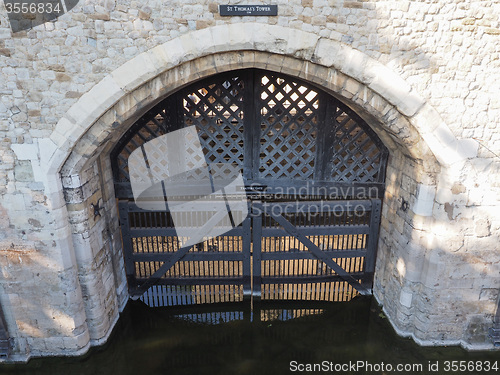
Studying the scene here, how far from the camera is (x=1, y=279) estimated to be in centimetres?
421

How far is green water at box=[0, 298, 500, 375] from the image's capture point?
445 cm

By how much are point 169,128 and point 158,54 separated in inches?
53.1

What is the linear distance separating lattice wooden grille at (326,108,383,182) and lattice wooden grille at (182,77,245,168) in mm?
1258

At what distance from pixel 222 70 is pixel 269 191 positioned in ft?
6.29

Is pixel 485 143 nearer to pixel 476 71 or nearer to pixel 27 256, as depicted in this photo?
pixel 476 71

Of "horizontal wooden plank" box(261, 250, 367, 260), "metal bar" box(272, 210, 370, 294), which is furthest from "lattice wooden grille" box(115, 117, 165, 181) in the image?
"horizontal wooden plank" box(261, 250, 367, 260)

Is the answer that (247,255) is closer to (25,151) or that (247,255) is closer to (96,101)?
(96,101)

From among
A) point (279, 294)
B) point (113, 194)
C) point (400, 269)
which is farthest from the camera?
point (279, 294)

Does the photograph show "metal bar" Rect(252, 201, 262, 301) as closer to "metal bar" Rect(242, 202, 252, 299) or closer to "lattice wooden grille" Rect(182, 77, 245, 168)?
"metal bar" Rect(242, 202, 252, 299)

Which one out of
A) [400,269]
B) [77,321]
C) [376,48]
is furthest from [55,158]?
A: [400,269]

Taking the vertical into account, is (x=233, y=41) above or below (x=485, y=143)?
above

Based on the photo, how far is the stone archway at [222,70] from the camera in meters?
3.52

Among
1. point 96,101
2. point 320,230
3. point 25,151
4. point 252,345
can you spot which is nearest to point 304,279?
point 320,230

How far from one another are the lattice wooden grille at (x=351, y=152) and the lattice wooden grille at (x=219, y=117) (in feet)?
4.13
